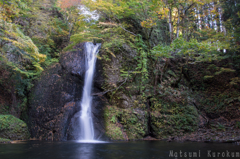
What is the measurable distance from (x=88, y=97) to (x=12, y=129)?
17.2ft

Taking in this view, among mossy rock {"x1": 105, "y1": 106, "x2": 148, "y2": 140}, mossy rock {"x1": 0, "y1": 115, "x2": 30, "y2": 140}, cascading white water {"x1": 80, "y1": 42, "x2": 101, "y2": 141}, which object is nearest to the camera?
mossy rock {"x1": 0, "y1": 115, "x2": 30, "y2": 140}

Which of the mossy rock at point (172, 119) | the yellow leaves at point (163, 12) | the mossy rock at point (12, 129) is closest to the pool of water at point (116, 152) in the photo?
the mossy rock at point (12, 129)

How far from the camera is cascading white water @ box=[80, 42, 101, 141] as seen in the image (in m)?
10.0

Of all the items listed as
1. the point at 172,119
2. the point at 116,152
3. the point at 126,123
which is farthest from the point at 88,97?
the point at 116,152

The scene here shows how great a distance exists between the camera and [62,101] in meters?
11.1

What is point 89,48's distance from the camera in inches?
528

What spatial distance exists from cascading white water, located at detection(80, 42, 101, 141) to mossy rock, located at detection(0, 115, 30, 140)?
387 cm

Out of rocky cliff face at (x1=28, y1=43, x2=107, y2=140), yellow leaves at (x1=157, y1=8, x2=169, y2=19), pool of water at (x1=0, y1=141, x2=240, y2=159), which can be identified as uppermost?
yellow leaves at (x1=157, y1=8, x2=169, y2=19)

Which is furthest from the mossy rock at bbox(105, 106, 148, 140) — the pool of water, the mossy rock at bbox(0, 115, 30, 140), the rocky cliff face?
the mossy rock at bbox(0, 115, 30, 140)

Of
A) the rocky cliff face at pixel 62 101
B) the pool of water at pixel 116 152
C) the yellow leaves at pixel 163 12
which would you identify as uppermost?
the yellow leaves at pixel 163 12

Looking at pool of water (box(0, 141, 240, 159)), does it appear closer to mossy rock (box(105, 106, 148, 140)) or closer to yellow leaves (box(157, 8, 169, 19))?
mossy rock (box(105, 106, 148, 140))

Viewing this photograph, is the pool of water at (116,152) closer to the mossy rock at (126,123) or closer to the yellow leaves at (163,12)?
the mossy rock at (126,123)

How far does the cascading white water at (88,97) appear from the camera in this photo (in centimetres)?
1004

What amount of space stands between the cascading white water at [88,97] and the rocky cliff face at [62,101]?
0.31 m
